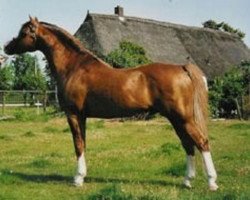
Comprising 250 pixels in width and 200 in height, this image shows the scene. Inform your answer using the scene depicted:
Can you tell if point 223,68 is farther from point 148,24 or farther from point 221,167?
point 221,167

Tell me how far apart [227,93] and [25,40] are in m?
30.4

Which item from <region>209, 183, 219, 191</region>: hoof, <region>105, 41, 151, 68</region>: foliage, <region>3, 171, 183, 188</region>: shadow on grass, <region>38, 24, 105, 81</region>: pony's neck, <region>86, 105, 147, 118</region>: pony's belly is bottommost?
<region>209, 183, 219, 191</region>: hoof

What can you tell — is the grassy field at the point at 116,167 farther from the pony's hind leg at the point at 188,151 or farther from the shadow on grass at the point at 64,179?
the pony's hind leg at the point at 188,151

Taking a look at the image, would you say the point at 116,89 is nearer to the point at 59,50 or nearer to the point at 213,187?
the point at 59,50

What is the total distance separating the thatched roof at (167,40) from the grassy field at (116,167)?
84.5ft

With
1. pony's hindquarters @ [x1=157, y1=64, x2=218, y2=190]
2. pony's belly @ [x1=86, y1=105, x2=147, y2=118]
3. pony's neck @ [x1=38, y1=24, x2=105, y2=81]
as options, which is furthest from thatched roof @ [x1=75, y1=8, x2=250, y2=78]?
pony's hindquarters @ [x1=157, y1=64, x2=218, y2=190]

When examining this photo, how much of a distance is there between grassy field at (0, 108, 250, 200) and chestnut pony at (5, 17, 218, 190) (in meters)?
0.69

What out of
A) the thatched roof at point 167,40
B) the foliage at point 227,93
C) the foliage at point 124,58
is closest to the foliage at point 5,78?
the thatched roof at point 167,40

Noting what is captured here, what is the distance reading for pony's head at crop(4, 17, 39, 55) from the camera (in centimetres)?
1192

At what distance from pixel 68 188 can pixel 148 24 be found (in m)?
49.4

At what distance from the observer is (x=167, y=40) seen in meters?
58.5

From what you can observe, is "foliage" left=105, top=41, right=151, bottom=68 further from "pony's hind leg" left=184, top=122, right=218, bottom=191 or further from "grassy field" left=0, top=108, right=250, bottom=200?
"pony's hind leg" left=184, top=122, right=218, bottom=191

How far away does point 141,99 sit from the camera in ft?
35.4

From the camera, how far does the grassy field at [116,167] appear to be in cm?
995
